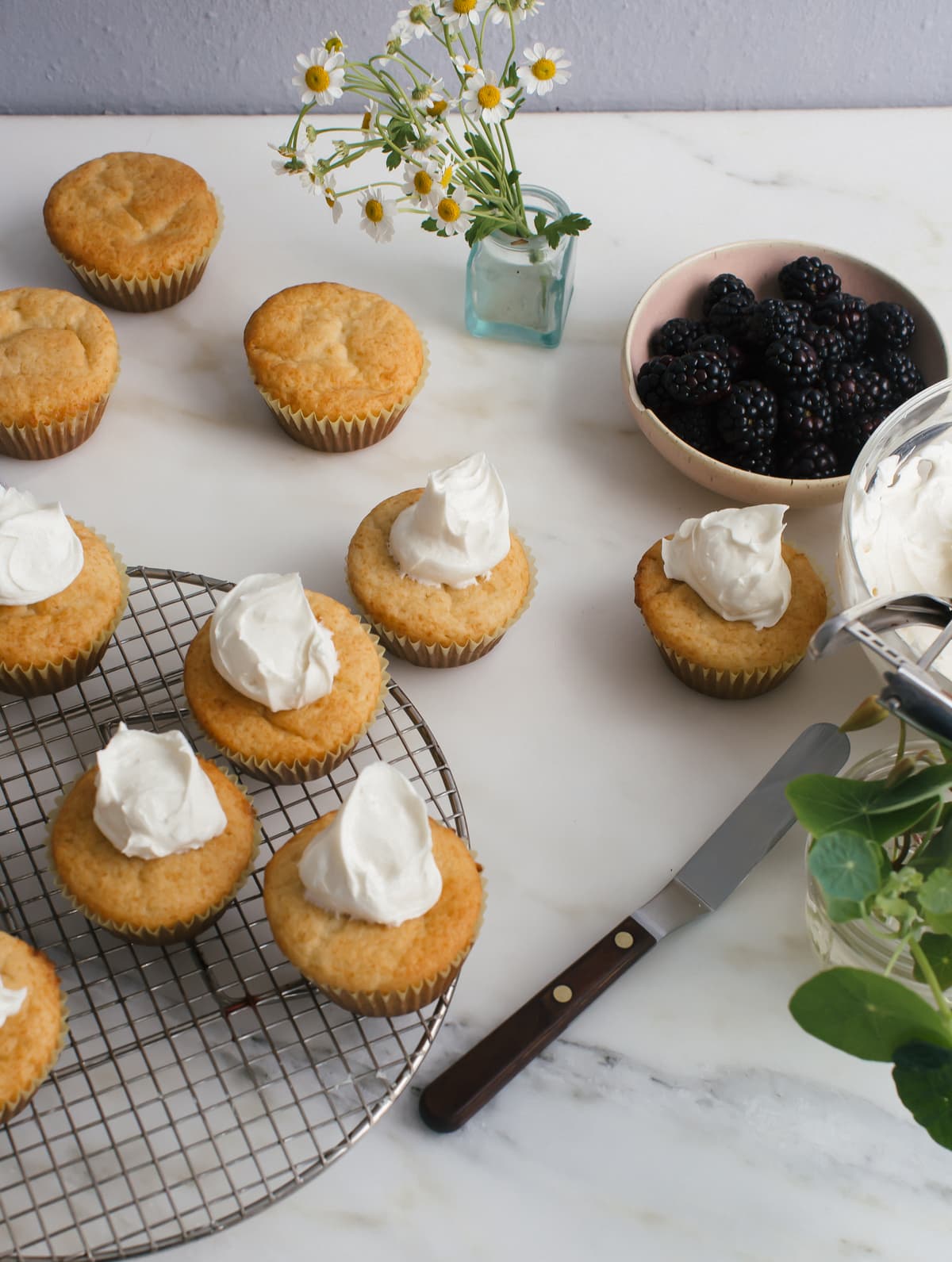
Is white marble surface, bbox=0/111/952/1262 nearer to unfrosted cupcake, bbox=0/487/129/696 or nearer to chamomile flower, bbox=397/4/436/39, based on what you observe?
unfrosted cupcake, bbox=0/487/129/696

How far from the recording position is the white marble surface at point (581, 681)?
1555mm

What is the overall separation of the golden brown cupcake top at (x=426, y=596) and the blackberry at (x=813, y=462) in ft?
1.61

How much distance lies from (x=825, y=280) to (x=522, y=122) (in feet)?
2.84

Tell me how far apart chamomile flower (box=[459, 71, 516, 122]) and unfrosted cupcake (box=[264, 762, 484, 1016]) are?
1.10 metres

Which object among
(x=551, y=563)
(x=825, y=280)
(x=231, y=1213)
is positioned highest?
(x=825, y=280)

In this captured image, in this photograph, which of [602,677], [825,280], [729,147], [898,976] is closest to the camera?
[898,976]

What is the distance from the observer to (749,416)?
6.46ft

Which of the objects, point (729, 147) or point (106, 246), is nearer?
point (106, 246)

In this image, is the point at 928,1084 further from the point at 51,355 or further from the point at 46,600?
the point at 51,355

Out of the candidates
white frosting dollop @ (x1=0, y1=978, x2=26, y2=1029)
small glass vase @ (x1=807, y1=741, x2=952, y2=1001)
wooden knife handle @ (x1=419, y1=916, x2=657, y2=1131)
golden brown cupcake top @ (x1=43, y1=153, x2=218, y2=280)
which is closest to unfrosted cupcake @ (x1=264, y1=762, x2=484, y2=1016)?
wooden knife handle @ (x1=419, y1=916, x2=657, y2=1131)

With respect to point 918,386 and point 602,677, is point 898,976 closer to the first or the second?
point 602,677

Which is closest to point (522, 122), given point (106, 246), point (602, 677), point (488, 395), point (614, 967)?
point (488, 395)

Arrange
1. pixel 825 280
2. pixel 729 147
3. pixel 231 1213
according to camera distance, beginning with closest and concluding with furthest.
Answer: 1. pixel 231 1213
2. pixel 825 280
3. pixel 729 147

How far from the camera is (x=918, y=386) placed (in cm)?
209
